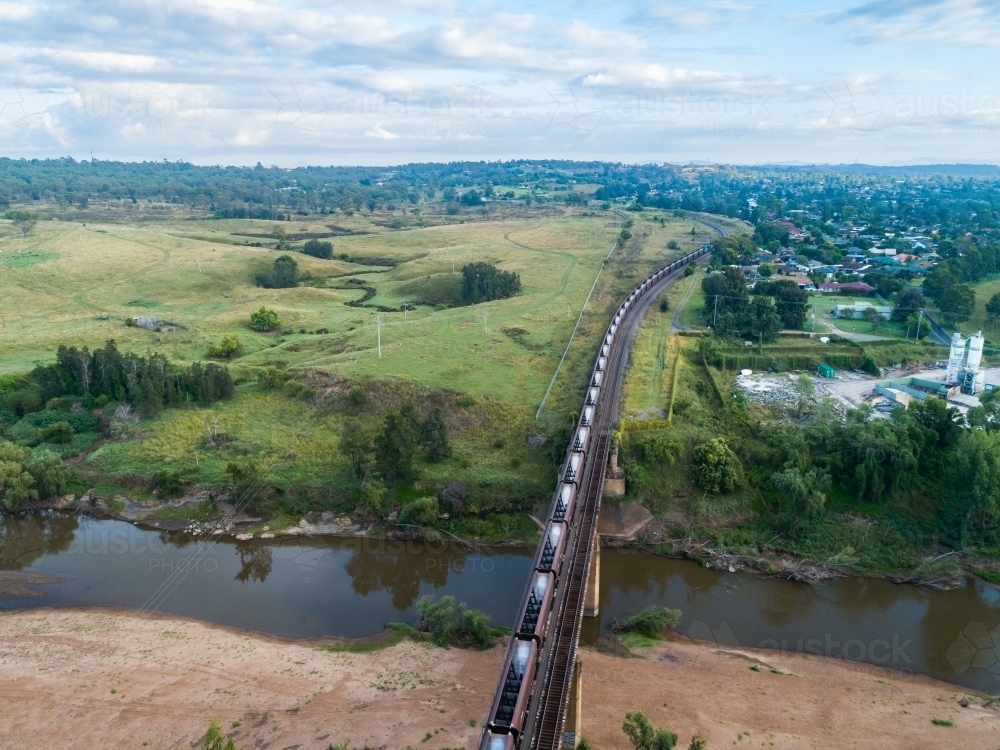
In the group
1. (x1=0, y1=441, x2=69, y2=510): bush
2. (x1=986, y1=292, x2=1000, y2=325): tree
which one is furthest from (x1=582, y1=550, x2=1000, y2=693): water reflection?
(x1=986, y1=292, x2=1000, y2=325): tree

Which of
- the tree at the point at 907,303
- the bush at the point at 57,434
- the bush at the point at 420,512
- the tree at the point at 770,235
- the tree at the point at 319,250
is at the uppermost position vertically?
the tree at the point at 770,235

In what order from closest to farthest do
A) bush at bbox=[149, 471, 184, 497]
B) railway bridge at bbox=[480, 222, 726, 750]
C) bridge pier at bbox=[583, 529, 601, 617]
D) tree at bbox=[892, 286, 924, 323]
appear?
railway bridge at bbox=[480, 222, 726, 750] < bridge pier at bbox=[583, 529, 601, 617] < bush at bbox=[149, 471, 184, 497] < tree at bbox=[892, 286, 924, 323]

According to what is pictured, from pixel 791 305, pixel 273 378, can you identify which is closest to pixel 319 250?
pixel 273 378

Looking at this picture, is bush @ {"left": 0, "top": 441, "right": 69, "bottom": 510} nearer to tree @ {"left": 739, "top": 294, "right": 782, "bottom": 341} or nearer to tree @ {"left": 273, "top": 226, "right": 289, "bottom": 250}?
tree @ {"left": 739, "top": 294, "right": 782, "bottom": 341}

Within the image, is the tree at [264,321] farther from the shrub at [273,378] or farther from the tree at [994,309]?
the tree at [994,309]

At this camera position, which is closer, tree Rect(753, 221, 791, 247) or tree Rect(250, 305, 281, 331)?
tree Rect(250, 305, 281, 331)

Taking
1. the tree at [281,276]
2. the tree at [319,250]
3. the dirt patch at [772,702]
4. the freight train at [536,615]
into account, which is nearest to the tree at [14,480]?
the freight train at [536,615]

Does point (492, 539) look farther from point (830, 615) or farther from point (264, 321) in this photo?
point (264, 321)
